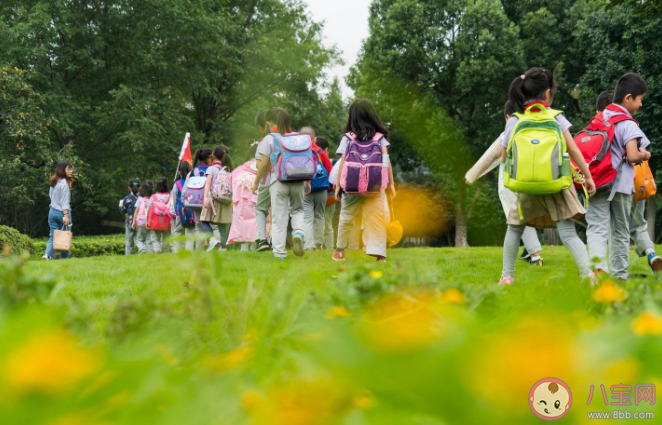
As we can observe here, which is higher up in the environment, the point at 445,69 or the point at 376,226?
the point at 445,69

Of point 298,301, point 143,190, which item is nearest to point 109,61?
point 143,190

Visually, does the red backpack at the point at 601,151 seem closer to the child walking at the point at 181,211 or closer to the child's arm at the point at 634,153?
the child's arm at the point at 634,153

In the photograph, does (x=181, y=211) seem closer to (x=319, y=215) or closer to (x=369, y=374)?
(x=319, y=215)

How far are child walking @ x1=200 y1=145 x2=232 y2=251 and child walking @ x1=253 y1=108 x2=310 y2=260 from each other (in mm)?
2167

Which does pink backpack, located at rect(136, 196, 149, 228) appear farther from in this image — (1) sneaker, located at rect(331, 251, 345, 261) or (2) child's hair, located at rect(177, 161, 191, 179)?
(1) sneaker, located at rect(331, 251, 345, 261)

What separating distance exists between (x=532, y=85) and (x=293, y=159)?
3.45m

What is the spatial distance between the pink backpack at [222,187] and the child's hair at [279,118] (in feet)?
7.64

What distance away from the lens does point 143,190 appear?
1384 cm

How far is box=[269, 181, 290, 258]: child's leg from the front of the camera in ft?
25.5

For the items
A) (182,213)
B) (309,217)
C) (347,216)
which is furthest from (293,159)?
(182,213)

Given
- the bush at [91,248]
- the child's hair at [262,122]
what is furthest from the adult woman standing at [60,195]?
the bush at [91,248]

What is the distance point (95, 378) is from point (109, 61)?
1068 inches

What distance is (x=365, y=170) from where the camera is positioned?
691cm

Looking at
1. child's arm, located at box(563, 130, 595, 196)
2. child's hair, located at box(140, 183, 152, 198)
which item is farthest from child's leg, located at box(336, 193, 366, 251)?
child's hair, located at box(140, 183, 152, 198)
